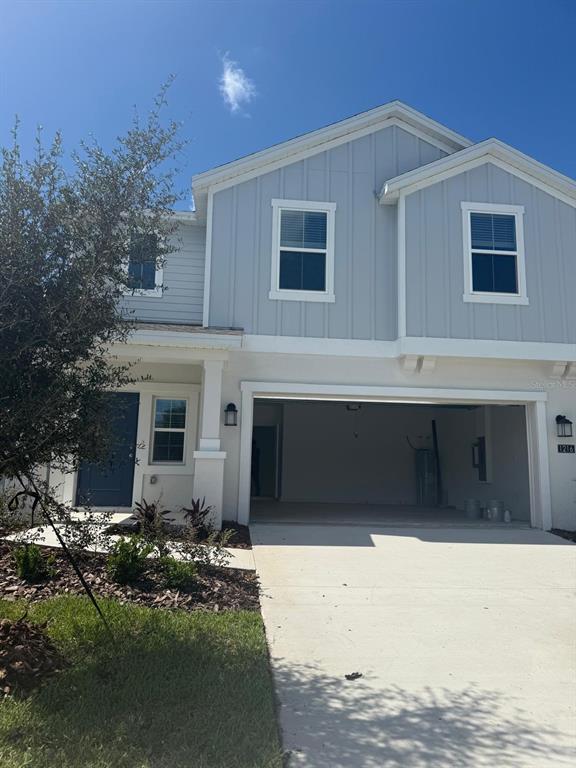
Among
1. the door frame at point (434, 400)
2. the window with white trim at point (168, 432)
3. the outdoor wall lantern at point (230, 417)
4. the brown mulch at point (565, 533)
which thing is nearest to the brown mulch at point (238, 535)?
the door frame at point (434, 400)

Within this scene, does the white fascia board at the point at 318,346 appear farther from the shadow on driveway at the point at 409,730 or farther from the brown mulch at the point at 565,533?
the shadow on driveway at the point at 409,730

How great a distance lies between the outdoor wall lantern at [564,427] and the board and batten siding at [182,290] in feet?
22.2

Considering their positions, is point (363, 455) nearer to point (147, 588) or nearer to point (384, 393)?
point (384, 393)

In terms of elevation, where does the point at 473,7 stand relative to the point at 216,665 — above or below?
above

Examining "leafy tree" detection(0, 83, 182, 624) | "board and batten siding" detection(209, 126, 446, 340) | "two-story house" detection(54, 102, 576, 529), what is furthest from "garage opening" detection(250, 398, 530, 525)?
"leafy tree" detection(0, 83, 182, 624)

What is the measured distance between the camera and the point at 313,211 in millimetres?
10258

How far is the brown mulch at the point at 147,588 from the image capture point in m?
5.14

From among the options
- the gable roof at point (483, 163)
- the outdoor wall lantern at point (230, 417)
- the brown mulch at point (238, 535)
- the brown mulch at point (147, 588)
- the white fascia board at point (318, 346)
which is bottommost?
the brown mulch at point (147, 588)

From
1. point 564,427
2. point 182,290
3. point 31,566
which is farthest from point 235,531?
point 564,427

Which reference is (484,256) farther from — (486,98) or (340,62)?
(340,62)

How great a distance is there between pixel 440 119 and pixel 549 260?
345 cm

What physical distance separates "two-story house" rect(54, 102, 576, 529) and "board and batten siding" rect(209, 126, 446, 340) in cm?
2

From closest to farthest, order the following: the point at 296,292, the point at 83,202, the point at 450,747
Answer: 1. the point at 450,747
2. the point at 83,202
3. the point at 296,292

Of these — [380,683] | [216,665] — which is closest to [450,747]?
[380,683]
